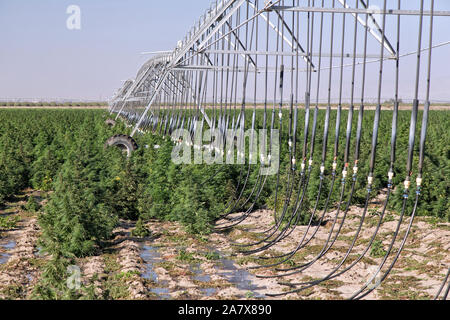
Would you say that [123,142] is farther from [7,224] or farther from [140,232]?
[140,232]

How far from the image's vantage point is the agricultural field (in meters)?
8.16

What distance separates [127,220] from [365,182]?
20.7ft

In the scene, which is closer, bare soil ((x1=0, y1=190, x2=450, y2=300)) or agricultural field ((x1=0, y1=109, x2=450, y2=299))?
bare soil ((x1=0, y1=190, x2=450, y2=300))

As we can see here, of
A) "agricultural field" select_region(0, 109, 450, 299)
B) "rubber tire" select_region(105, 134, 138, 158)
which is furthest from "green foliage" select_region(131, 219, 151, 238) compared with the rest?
"rubber tire" select_region(105, 134, 138, 158)

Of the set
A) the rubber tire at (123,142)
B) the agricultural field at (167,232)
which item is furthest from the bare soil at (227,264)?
the rubber tire at (123,142)

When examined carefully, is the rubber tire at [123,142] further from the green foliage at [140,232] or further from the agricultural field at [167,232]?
the green foliage at [140,232]

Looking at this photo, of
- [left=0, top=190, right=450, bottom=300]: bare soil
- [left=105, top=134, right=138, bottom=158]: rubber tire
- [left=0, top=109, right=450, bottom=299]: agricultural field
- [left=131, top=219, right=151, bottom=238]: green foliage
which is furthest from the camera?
[left=105, top=134, right=138, bottom=158]: rubber tire

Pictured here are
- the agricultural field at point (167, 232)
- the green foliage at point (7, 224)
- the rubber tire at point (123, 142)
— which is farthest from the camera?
the rubber tire at point (123, 142)

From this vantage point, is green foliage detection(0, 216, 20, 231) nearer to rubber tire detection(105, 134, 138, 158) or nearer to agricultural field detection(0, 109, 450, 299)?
agricultural field detection(0, 109, 450, 299)

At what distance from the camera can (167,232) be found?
1200 cm

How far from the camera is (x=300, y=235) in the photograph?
1158 cm

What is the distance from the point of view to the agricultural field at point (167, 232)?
26.8 feet
